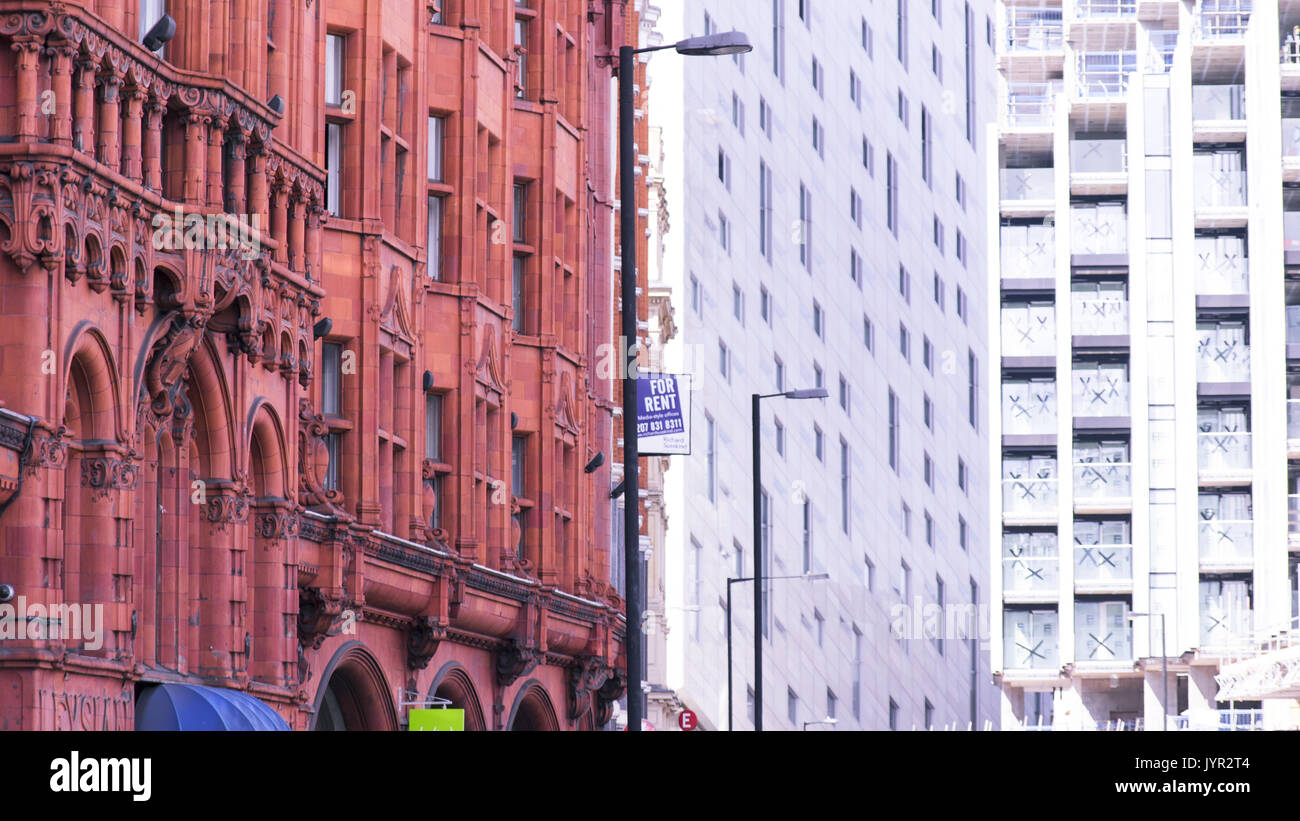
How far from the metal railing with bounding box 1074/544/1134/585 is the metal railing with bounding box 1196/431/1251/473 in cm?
453

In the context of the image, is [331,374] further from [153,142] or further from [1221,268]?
[1221,268]

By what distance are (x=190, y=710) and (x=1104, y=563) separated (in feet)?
244

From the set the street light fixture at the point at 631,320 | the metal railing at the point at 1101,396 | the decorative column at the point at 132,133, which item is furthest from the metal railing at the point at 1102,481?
the decorative column at the point at 132,133

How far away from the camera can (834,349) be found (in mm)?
115812

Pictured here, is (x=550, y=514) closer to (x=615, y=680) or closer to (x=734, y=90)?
(x=615, y=680)

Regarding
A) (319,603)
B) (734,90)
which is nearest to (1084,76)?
(734,90)

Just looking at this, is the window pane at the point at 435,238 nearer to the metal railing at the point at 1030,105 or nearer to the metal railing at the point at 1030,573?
the metal railing at the point at 1030,573

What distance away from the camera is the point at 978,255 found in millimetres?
128625

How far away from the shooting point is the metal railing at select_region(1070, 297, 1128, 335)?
100125 millimetres

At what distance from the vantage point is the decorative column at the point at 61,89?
24312 millimetres

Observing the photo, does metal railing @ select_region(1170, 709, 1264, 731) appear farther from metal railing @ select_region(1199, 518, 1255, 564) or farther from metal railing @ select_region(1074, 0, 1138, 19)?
metal railing @ select_region(1074, 0, 1138, 19)

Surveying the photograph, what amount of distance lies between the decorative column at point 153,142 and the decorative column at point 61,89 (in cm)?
218

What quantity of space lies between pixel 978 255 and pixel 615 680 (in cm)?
7871
